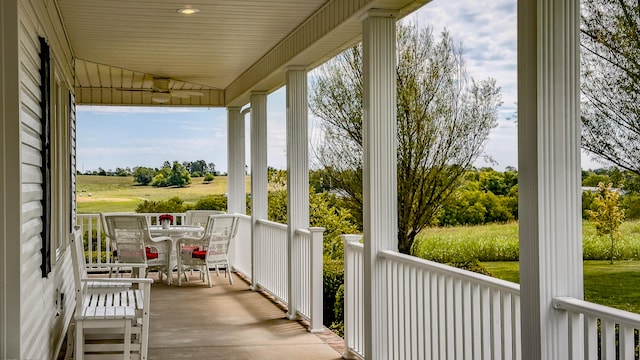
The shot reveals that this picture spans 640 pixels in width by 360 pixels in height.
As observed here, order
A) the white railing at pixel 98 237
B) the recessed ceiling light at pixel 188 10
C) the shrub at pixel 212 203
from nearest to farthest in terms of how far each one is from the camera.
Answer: the recessed ceiling light at pixel 188 10 < the white railing at pixel 98 237 < the shrub at pixel 212 203

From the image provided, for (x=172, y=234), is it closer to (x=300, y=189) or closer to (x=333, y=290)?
(x=333, y=290)

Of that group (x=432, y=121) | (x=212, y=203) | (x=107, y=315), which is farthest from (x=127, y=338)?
(x=212, y=203)

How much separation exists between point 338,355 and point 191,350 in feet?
4.33

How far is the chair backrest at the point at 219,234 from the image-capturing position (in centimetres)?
1080

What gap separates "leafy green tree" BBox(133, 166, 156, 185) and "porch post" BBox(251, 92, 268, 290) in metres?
6.95

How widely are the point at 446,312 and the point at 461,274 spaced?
324 mm

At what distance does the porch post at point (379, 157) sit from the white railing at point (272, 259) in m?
3.02

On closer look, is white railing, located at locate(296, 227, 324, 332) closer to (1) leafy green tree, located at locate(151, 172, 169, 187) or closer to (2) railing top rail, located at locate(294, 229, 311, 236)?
(2) railing top rail, located at locate(294, 229, 311, 236)

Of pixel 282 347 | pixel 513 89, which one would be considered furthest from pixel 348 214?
pixel 282 347

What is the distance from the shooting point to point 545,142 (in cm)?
317

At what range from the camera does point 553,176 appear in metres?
3.18

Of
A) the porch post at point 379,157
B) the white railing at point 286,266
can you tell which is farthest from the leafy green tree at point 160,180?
the porch post at point 379,157

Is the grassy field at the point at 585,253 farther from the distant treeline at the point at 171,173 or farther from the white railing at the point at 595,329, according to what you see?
the distant treeline at the point at 171,173

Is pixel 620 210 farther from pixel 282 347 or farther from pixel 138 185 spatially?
pixel 138 185
